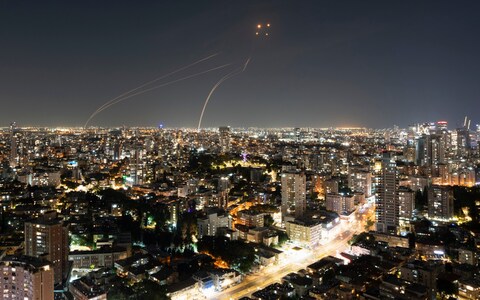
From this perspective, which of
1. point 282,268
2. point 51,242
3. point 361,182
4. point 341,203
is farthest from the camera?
point 361,182

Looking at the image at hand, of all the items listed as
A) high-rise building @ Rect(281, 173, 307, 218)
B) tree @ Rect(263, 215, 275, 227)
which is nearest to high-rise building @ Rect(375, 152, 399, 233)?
high-rise building @ Rect(281, 173, 307, 218)

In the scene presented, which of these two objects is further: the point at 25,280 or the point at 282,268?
the point at 282,268

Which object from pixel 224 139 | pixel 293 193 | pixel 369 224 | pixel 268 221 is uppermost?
pixel 224 139

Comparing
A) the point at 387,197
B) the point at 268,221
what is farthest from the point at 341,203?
the point at 268,221

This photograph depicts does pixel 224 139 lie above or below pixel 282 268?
above

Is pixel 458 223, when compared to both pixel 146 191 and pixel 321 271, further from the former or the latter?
pixel 146 191

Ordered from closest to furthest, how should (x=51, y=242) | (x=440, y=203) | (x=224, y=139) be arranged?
(x=51, y=242) < (x=440, y=203) < (x=224, y=139)

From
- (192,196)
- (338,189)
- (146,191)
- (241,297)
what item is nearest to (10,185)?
(146,191)

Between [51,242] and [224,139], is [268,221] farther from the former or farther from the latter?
[224,139]
